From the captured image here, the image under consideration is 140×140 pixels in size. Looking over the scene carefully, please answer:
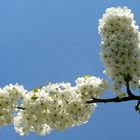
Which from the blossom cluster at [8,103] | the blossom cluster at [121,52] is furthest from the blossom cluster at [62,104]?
the blossom cluster at [121,52]

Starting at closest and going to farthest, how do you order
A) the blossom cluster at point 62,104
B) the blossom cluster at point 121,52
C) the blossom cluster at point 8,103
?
the blossom cluster at point 121,52
the blossom cluster at point 62,104
the blossom cluster at point 8,103

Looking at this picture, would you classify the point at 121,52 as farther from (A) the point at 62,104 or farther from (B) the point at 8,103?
(B) the point at 8,103

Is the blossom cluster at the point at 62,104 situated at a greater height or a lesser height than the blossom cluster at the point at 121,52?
lesser

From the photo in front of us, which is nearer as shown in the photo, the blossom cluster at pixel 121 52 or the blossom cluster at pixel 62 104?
the blossom cluster at pixel 121 52

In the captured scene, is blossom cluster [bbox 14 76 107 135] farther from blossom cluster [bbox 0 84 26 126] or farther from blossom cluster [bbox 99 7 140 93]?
blossom cluster [bbox 99 7 140 93]

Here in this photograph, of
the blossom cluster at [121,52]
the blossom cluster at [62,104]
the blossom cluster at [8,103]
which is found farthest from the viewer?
the blossom cluster at [8,103]

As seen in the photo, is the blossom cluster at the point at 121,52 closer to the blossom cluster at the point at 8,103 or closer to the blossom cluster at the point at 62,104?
the blossom cluster at the point at 62,104

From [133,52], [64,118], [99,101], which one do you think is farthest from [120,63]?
[64,118]
